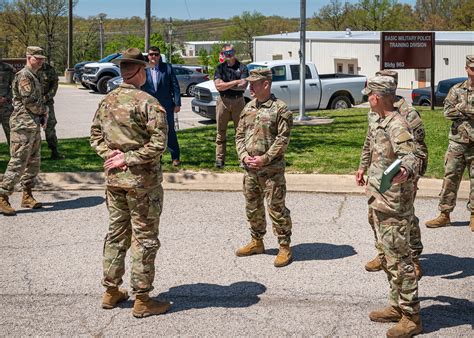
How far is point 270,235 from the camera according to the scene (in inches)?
324

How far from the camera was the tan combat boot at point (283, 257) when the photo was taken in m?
7.17

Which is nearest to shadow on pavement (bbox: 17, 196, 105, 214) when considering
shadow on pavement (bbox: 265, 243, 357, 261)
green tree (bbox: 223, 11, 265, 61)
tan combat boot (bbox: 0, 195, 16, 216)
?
tan combat boot (bbox: 0, 195, 16, 216)

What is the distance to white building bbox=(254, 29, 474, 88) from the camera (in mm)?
44375

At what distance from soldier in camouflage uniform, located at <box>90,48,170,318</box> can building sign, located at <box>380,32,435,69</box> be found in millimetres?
11893

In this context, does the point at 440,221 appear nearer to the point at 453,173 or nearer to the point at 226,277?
the point at 453,173

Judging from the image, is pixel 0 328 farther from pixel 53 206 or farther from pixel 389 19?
pixel 389 19

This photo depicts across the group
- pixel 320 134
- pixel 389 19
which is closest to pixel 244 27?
pixel 389 19

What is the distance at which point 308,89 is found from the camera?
20922 millimetres

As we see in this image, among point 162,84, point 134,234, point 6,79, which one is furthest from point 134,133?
point 6,79

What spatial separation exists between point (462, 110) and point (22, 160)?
16.9 ft

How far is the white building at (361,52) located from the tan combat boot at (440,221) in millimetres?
36670

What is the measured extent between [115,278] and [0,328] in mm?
933

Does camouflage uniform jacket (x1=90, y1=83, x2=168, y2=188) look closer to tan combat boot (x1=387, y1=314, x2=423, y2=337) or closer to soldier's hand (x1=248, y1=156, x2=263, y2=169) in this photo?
soldier's hand (x1=248, y1=156, x2=263, y2=169)

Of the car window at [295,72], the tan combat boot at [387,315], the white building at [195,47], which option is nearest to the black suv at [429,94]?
the car window at [295,72]
